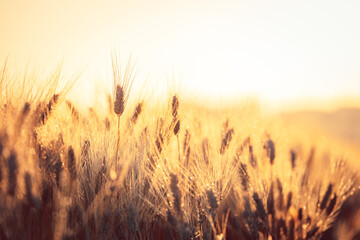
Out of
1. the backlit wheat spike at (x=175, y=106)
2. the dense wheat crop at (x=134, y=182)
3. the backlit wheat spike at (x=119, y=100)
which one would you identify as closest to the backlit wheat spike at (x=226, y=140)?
the dense wheat crop at (x=134, y=182)

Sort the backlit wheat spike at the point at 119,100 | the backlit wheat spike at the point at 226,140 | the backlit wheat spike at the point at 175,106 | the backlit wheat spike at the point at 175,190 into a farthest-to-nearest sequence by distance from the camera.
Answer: the backlit wheat spike at the point at 226,140, the backlit wheat spike at the point at 175,106, the backlit wheat spike at the point at 119,100, the backlit wheat spike at the point at 175,190

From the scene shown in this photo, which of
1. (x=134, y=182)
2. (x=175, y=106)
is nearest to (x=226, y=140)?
(x=175, y=106)

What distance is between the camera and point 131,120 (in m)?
1.92

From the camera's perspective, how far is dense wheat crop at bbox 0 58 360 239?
4.20ft

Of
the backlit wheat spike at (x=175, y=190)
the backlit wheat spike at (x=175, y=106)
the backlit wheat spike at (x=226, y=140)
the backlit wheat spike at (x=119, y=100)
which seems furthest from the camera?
the backlit wheat spike at (x=226, y=140)

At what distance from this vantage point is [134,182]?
4.87 feet

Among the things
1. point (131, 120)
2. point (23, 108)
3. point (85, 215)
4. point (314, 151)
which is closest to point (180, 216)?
point (85, 215)

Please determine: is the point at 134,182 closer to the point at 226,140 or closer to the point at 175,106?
the point at 175,106

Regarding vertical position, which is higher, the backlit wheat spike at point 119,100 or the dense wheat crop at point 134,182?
the backlit wheat spike at point 119,100

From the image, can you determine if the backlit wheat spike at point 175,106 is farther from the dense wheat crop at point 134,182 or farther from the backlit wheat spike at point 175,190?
the backlit wheat spike at point 175,190

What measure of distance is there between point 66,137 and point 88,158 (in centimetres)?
15

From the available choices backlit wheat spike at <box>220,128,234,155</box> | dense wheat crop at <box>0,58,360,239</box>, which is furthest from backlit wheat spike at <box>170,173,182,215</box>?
backlit wheat spike at <box>220,128,234,155</box>

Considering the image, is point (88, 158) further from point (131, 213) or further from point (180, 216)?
point (180, 216)

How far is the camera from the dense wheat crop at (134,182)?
1.28 metres
